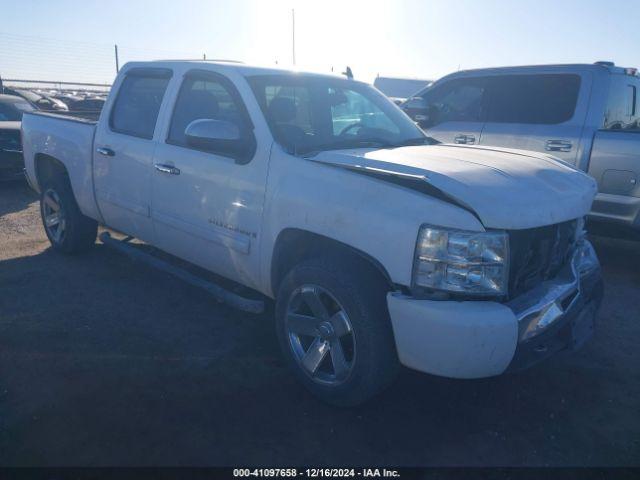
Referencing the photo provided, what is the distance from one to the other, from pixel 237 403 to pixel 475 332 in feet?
4.80

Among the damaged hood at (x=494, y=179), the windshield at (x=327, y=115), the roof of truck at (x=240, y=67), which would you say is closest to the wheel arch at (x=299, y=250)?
the damaged hood at (x=494, y=179)

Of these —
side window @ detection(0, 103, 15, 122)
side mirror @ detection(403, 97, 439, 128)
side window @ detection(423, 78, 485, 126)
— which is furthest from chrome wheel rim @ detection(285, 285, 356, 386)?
side window @ detection(0, 103, 15, 122)

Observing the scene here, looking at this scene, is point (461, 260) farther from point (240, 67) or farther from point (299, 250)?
point (240, 67)

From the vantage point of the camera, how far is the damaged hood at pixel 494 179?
2.53 metres

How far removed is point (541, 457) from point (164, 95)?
3586 mm

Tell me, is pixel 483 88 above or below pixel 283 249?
above

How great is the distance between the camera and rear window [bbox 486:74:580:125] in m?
5.66

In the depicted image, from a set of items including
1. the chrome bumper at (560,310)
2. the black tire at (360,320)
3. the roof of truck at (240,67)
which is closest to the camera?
the chrome bumper at (560,310)

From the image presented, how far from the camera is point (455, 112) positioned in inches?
259

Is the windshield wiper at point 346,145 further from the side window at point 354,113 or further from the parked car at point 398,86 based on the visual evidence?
the parked car at point 398,86

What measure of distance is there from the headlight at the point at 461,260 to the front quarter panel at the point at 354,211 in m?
0.05

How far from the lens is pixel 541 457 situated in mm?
2693

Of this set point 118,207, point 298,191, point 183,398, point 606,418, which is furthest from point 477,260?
point 118,207

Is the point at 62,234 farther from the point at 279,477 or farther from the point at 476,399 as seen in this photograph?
the point at 476,399
